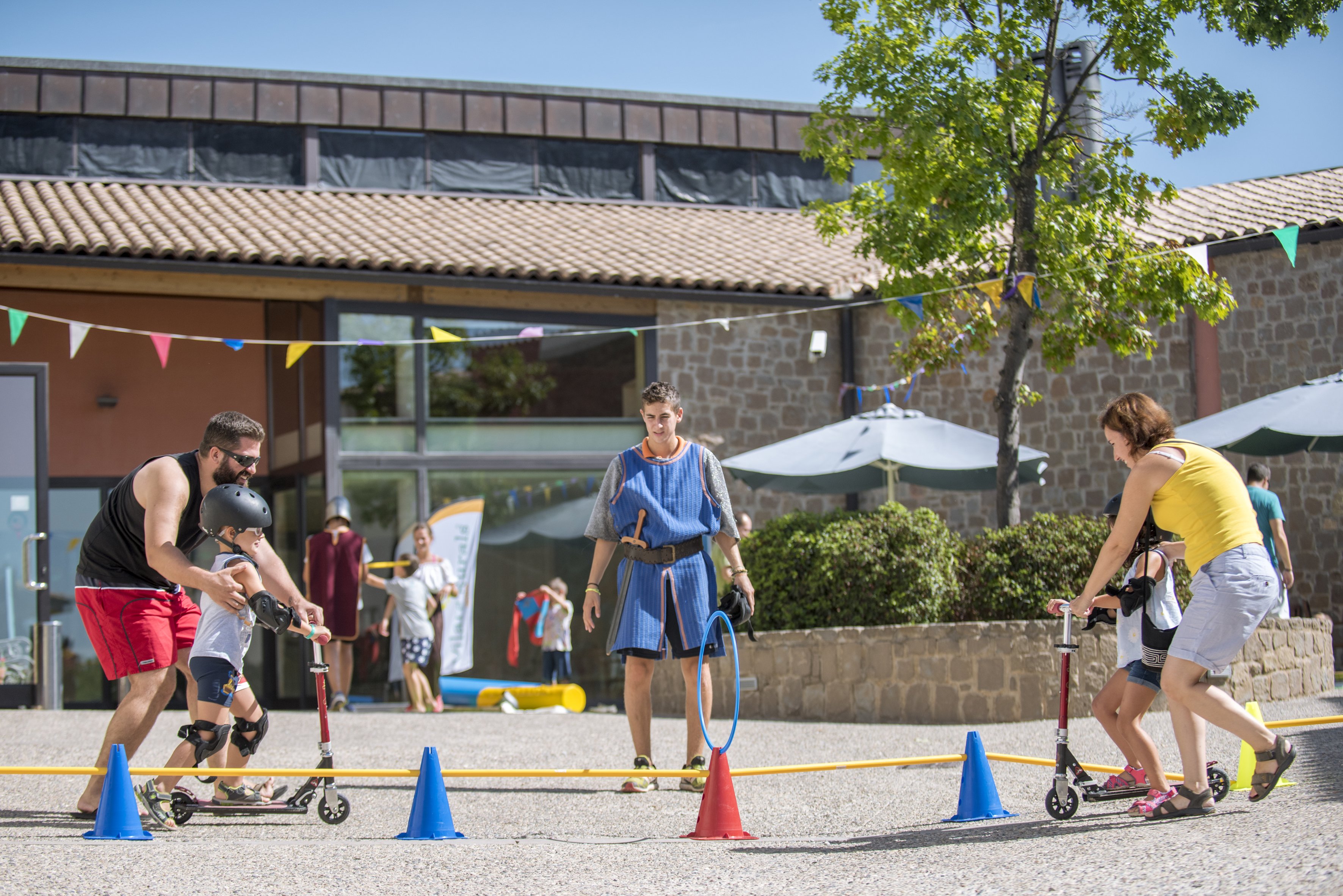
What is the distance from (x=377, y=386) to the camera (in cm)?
1280

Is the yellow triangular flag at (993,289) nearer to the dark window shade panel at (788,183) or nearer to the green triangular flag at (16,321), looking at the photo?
the dark window shade panel at (788,183)

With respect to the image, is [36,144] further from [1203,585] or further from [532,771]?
[1203,585]

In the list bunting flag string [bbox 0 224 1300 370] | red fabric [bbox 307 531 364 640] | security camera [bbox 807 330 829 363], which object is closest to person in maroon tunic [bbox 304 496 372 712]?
red fabric [bbox 307 531 364 640]

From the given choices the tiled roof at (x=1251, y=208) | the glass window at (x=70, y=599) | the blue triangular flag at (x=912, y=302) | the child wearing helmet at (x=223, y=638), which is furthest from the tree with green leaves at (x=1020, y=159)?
the glass window at (x=70, y=599)

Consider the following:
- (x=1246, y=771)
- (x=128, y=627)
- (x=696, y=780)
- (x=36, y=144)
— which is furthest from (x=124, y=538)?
(x=36, y=144)

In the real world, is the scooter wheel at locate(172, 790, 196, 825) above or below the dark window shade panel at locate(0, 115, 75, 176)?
below

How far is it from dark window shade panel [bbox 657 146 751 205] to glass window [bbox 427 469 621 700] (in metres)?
4.69

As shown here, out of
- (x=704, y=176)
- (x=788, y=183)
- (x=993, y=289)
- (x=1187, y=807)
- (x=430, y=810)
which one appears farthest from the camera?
(x=788, y=183)

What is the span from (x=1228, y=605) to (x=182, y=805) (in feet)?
11.9

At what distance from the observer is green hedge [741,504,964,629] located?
8594mm

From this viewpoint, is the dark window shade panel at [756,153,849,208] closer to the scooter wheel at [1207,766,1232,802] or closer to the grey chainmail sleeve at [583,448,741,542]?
the grey chainmail sleeve at [583,448,741,542]

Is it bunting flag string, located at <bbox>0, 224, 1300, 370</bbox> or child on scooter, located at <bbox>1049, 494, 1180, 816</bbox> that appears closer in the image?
child on scooter, located at <bbox>1049, 494, 1180, 816</bbox>

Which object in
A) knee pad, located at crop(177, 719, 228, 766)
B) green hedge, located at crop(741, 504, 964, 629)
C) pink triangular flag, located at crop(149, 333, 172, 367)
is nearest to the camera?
knee pad, located at crop(177, 719, 228, 766)

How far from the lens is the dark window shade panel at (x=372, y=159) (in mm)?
15227
